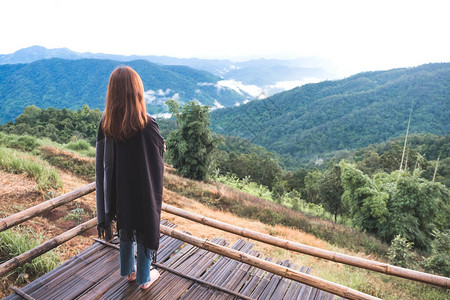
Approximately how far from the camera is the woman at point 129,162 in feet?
5.95

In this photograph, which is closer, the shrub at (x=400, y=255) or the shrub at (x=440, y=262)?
the shrub at (x=440, y=262)

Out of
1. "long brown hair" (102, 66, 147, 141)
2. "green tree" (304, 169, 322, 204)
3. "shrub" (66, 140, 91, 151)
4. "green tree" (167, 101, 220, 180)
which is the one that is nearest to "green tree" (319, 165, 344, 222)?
"green tree" (304, 169, 322, 204)

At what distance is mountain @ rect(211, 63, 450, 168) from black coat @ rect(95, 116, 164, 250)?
71.6 meters

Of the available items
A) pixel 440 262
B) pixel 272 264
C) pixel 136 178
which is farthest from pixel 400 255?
pixel 136 178

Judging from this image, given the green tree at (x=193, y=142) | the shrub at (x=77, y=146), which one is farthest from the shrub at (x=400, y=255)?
the shrub at (x=77, y=146)

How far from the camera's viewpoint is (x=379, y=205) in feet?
37.4

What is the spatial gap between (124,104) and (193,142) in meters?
14.3

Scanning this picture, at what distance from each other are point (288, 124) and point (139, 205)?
11572 centimetres

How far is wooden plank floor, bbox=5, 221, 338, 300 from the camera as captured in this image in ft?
8.04

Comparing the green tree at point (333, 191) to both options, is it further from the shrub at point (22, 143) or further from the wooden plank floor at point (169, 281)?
the shrub at point (22, 143)

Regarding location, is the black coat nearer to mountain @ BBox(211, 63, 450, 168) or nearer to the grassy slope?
the grassy slope

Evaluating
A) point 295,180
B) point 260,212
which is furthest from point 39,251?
point 295,180

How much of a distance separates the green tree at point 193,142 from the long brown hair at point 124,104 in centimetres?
1358

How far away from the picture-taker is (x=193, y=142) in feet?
52.5
